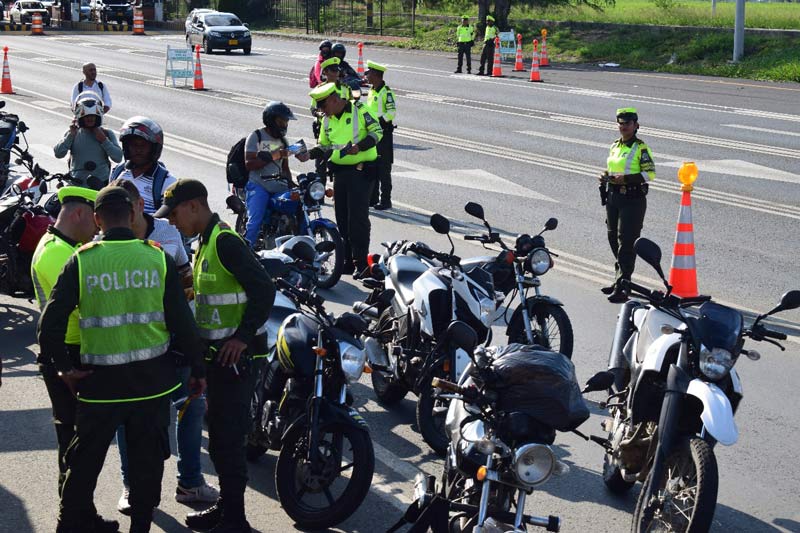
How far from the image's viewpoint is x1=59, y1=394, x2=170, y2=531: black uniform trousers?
5.12 meters

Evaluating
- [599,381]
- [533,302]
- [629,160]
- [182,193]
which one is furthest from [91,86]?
[599,381]

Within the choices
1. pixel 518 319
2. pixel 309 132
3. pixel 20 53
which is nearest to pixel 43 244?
pixel 518 319

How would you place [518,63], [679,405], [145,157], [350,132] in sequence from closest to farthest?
1. [679,405]
2. [145,157]
3. [350,132]
4. [518,63]

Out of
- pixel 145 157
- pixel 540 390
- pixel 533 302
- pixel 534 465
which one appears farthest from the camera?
pixel 533 302

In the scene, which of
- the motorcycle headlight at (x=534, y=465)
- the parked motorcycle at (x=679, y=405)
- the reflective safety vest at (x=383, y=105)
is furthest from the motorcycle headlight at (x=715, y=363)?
the reflective safety vest at (x=383, y=105)

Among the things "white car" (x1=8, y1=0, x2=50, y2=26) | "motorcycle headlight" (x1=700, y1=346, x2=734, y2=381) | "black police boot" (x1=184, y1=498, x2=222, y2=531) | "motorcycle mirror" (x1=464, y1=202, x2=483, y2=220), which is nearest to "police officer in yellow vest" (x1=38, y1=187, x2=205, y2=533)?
"black police boot" (x1=184, y1=498, x2=222, y2=531)

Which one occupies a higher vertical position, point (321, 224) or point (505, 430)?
point (505, 430)

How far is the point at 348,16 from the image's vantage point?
186 feet

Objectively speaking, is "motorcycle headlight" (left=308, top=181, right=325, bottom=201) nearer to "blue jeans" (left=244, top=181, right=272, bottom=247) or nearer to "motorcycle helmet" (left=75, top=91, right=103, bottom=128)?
"blue jeans" (left=244, top=181, right=272, bottom=247)

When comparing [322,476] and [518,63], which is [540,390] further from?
[518,63]

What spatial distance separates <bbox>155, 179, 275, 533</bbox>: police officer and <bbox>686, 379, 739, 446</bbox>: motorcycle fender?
81.6 inches

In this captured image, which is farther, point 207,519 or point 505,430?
point 207,519

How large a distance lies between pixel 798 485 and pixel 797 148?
547 inches

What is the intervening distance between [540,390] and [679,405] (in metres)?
1.03
